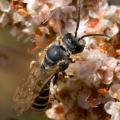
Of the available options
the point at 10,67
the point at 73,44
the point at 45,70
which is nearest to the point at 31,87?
the point at 45,70

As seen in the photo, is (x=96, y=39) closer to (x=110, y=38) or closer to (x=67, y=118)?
(x=110, y=38)

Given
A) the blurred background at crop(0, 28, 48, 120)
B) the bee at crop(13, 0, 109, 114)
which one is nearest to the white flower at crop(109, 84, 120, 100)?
the bee at crop(13, 0, 109, 114)

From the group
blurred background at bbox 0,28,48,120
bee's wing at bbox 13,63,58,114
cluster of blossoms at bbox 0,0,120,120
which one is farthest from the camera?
blurred background at bbox 0,28,48,120

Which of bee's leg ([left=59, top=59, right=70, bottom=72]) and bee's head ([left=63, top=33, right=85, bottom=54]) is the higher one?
bee's head ([left=63, top=33, right=85, bottom=54])

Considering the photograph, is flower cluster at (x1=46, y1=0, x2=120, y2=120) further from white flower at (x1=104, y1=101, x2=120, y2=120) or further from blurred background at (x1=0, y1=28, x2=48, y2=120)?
blurred background at (x1=0, y1=28, x2=48, y2=120)

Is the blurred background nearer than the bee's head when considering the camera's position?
No

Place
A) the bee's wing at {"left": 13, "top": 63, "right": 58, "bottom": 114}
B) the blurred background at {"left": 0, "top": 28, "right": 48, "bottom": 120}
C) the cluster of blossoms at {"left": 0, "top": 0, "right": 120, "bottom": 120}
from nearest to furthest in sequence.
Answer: the bee's wing at {"left": 13, "top": 63, "right": 58, "bottom": 114} < the cluster of blossoms at {"left": 0, "top": 0, "right": 120, "bottom": 120} < the blurred background at {"left": 0, "top": 28, "right": 48, "bottom": 120}

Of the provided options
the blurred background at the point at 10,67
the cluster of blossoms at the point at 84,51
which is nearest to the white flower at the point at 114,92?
the cluster of blossoms at the point at 84,51
